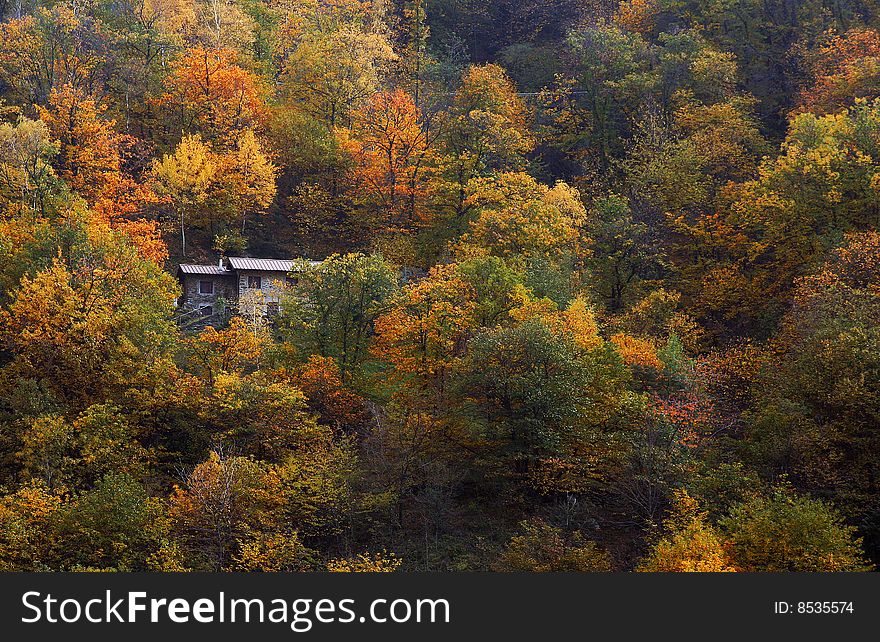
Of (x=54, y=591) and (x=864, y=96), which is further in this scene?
(x=864, y=96)

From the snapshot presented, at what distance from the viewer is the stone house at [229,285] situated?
2435 inches

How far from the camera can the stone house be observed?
61844mm

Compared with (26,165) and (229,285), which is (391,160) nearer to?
(229,285)

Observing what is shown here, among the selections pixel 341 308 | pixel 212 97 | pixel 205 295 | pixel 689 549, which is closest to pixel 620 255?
pixel 341 308

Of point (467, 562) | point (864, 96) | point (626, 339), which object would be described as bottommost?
point (467, 562)

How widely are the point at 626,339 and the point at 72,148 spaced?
39.4 metres

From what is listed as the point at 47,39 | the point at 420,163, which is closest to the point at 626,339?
the point at 420,163

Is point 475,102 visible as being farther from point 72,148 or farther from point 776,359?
point 776,359

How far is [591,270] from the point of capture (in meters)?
66.9

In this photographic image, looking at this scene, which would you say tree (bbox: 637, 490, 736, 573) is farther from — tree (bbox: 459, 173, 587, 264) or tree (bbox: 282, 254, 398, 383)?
tree (bbox: 459, 173, 587, 264)

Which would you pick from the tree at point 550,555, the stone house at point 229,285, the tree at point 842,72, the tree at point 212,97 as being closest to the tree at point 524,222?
the stone house at point 229,285

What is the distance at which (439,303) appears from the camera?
5516 centimetres

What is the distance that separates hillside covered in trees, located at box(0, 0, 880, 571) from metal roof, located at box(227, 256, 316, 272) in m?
4.15

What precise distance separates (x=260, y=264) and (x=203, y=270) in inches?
143
